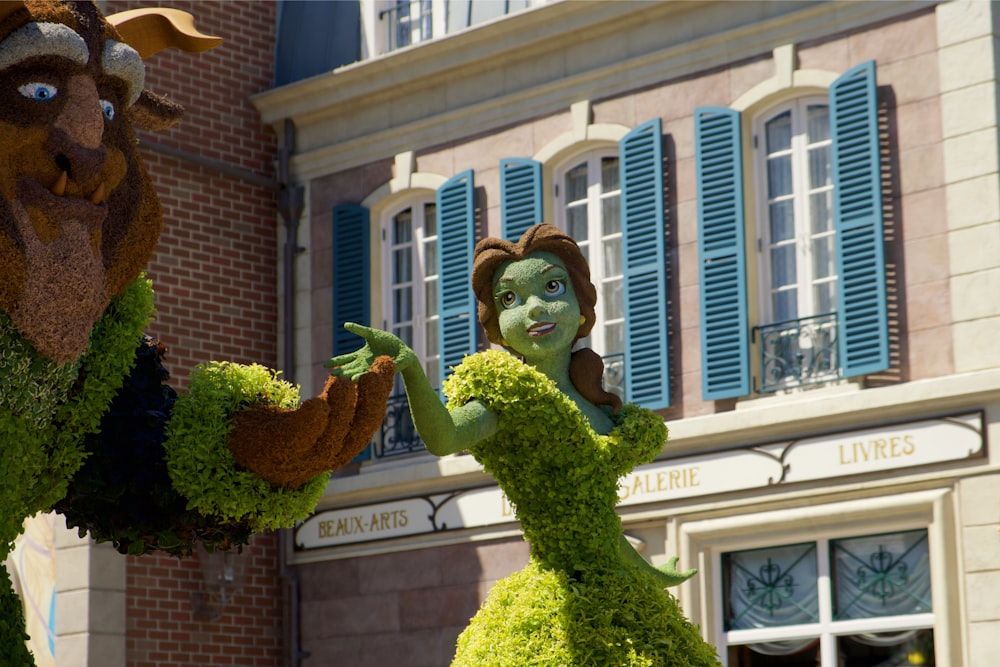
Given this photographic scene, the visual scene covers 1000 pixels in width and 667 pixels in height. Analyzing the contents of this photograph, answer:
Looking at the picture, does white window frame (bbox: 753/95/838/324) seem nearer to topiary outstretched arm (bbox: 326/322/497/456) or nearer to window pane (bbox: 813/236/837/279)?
window pane (bbox: 813/236/837/279)

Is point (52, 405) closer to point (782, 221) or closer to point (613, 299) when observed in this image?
point (782, 221)

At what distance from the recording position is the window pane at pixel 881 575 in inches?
468

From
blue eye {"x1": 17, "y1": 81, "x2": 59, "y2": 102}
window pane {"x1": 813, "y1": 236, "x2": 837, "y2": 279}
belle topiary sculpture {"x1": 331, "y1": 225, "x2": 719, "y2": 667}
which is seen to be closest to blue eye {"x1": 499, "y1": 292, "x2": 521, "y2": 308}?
belle topiary sculpture {"x1": 331, "y1": 225, "x2": 719, "y2": 667}

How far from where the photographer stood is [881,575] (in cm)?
1205

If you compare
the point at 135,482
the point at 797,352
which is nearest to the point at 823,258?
the point at 797,352

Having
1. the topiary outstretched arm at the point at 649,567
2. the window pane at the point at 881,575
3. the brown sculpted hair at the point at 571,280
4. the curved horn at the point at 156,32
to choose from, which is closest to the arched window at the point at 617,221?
the window pane at the point at 881,575

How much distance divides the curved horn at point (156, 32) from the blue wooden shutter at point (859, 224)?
253 inches

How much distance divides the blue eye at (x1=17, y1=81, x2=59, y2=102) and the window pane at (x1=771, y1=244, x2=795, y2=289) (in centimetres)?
766

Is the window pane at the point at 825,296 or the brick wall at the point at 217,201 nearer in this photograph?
the window pane at the point at 825,296

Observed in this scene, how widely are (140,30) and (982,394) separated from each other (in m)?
6.60

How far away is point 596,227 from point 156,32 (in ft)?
24.4

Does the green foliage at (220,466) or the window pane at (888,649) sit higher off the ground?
A: the green foliage at (220,466)

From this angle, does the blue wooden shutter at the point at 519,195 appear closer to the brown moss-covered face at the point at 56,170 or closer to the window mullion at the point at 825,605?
the window mullion at the point at 825,605

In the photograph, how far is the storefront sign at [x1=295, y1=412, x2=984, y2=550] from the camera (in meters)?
11.8
